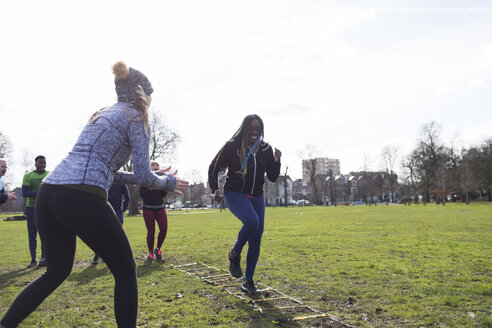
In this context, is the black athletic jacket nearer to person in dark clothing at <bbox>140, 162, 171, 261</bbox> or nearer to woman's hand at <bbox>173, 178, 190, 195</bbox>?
woman's hand at <bbox>173, 178, 190, 195</bbox>

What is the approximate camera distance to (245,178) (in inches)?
184

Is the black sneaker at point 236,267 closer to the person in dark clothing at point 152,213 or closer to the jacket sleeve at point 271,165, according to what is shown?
the jacket sleeve at point 271,165

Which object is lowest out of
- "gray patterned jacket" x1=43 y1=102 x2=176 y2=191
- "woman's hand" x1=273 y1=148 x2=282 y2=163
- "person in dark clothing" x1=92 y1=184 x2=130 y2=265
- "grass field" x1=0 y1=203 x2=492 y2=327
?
"grass field" x1=0 y1=203 x2=492 y2=327

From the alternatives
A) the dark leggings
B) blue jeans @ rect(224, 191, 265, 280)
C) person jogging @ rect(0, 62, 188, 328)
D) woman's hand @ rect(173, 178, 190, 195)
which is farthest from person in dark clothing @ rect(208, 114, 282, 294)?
the dark leggings

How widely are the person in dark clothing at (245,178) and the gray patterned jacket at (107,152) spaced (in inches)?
79.6

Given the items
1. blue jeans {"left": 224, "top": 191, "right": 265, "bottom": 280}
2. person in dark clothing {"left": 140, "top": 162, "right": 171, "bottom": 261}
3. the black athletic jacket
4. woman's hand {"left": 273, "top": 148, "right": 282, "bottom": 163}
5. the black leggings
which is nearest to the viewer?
the black leggings

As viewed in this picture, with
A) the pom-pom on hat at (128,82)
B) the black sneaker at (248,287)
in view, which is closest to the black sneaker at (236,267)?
the black sneaker at (248,287)

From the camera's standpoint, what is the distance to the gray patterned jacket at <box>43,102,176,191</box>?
242cm

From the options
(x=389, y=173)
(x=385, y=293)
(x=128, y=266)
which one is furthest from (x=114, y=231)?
(x=389, y=173)

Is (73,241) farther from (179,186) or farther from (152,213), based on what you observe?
(152,213)

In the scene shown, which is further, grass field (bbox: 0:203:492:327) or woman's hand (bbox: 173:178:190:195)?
grass field (bbox: 0:203:492:327)

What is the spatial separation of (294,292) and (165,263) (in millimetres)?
3480

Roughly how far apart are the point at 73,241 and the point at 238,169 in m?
2.39

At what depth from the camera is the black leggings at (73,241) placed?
2.38m
